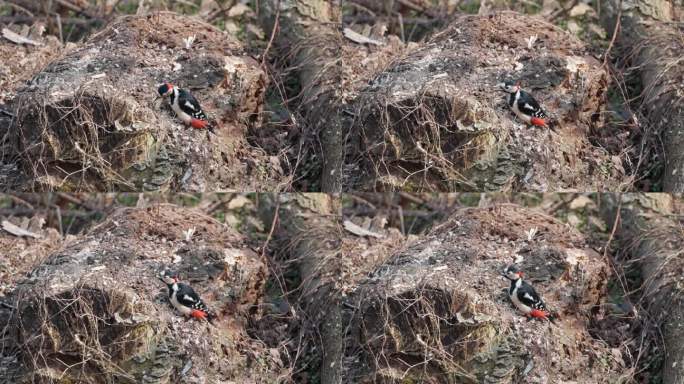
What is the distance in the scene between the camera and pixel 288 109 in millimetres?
6344

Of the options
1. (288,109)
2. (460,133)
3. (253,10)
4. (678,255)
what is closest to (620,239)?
(678,255)

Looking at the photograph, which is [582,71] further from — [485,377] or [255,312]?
[255,312]

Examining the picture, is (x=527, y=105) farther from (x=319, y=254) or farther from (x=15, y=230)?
(x=15, y=230)

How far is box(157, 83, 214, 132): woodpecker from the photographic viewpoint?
6.14 meters

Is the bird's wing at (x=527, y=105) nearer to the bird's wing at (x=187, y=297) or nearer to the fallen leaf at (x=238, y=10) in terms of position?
the fallen leaf at (x=238, y=10)

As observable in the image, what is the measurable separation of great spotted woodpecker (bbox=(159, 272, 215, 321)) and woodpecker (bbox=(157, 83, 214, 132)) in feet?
3.39

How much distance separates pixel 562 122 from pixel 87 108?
10.1 ft

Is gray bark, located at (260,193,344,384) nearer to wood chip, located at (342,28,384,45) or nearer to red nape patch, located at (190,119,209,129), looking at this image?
red nape patch, located at (190,119,209,129)

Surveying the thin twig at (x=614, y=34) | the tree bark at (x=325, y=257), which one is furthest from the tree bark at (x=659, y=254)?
the tree bark at (x=325, y=257)

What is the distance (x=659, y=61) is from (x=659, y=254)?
1296 millimetres

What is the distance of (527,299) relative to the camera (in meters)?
5.86

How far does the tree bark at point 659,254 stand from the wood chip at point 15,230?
12.5 ft

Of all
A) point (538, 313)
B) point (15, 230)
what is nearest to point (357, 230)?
point (538, 313)

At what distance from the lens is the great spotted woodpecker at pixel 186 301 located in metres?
5.88
